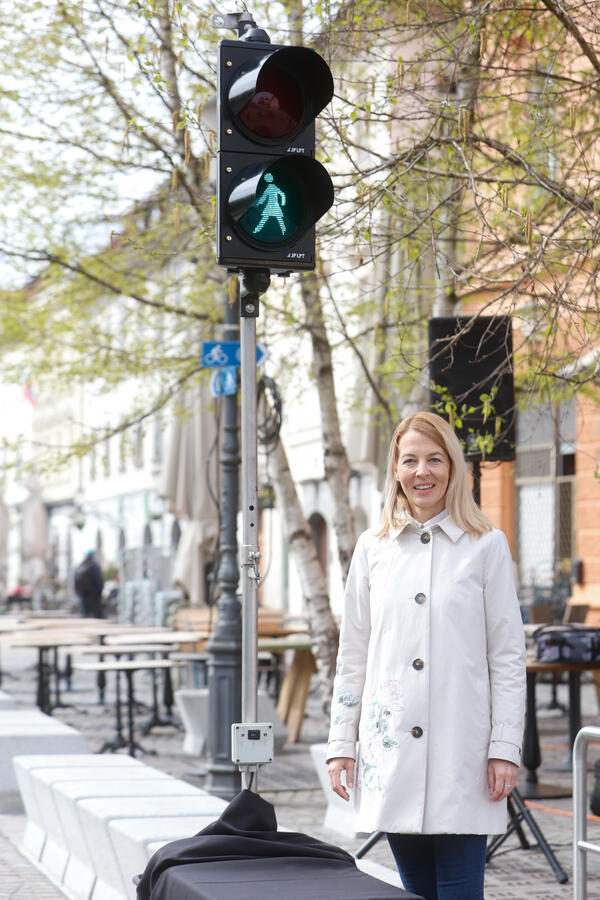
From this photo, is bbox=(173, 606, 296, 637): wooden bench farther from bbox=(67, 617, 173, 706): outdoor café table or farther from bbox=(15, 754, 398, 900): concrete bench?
A: bbox=(15, 754, 398, 900): concrete bench

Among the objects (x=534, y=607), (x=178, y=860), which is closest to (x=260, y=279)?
(x=178, y=860)

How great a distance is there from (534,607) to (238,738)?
12.1m

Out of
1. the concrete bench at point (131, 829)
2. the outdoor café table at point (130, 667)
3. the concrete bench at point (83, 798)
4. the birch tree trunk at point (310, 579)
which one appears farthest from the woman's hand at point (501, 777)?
the outdoor café table at point (130, 667)

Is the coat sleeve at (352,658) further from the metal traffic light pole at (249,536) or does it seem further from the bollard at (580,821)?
the bollard at (580,821)

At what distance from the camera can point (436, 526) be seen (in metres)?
4.34

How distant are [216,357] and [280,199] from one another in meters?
5.64

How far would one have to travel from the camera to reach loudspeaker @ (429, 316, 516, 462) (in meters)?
7.66

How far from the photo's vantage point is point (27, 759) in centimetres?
873

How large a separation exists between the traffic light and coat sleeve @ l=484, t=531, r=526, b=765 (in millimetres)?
1271

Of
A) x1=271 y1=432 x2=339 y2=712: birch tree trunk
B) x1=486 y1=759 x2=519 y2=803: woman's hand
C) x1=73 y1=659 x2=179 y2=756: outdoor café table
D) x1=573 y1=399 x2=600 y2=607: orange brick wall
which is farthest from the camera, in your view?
x1=573 y1=399 x2=600 y2=607: orange brick wall

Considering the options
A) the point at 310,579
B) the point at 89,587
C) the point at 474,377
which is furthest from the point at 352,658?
the point at 89,587

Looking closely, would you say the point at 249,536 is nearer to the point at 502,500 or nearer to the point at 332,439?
the point at 332,439

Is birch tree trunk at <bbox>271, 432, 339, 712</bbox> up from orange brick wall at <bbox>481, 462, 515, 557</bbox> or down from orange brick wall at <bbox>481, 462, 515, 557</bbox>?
down

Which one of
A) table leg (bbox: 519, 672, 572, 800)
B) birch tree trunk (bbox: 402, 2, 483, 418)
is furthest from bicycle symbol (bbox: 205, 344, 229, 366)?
table leg (bbox: 519, 672, 572, 800)
